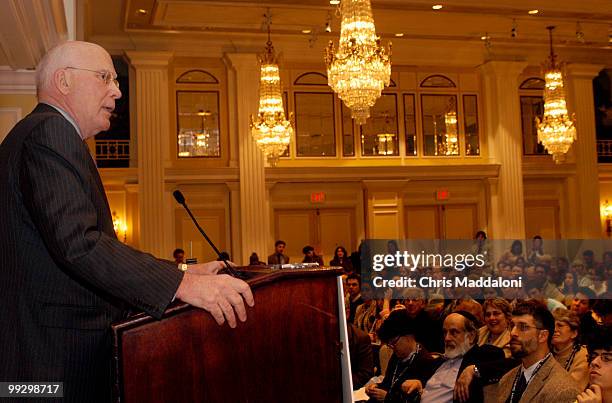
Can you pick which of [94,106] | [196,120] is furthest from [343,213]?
[94,106]

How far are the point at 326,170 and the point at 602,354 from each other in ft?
34.9

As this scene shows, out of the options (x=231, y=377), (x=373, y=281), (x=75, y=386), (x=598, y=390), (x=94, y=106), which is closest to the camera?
(x=231, y=377)

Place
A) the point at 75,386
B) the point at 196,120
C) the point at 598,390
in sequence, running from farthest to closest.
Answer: the point at 196,120, the point at 598,390, the point at 75,386

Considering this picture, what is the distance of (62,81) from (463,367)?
3.35 meters

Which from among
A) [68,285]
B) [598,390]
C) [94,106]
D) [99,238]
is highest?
[94,106]

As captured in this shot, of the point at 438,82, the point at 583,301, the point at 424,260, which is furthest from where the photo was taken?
the point at 438,82

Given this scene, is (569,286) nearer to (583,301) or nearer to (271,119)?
(583,301)

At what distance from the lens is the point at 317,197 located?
1446cm

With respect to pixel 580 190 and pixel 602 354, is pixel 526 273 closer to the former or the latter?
pixel 602 354

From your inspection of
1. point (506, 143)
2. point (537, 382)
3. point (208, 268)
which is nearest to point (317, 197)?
point (506, 143)

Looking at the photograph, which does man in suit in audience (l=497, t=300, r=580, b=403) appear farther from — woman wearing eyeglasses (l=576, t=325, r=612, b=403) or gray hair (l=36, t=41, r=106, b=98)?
gray hair (l=36, t=41, r=106, b=98)

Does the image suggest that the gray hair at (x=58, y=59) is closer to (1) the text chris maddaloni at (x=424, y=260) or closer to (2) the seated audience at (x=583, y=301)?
(2) the seated audience at (x=583, y=301)

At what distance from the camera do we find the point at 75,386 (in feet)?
5.69

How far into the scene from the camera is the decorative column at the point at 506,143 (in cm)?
1470
